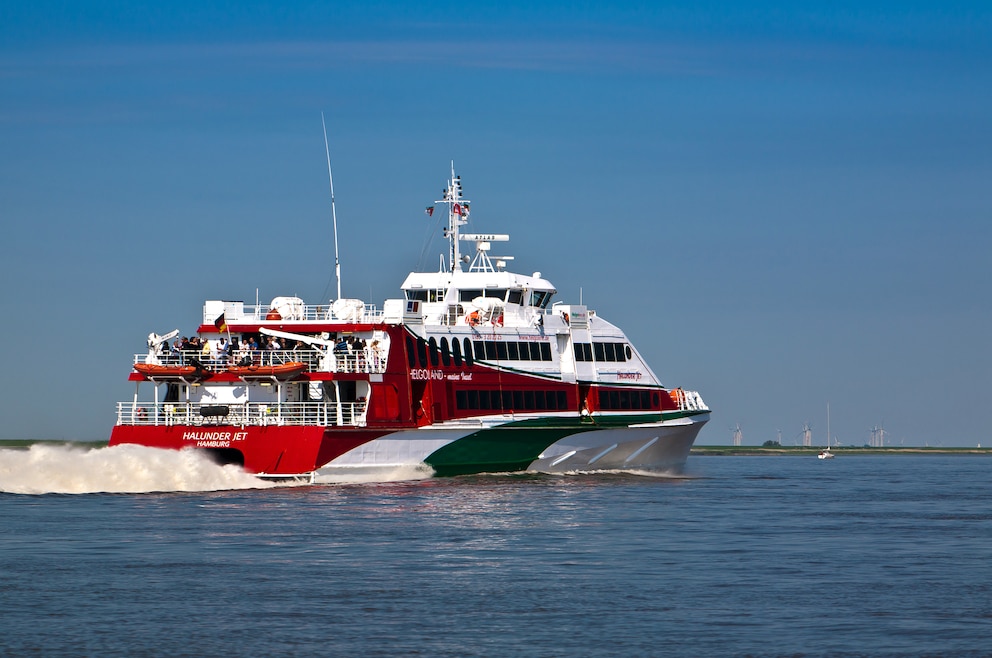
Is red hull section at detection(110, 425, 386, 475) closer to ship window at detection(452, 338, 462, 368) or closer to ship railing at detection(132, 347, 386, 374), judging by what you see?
ship railing at detection(132, 347, 386, 374)

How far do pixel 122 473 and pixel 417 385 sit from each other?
8.45m

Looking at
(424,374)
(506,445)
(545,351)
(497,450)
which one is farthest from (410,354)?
(545,351)

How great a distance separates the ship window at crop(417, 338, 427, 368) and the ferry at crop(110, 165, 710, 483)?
41mm

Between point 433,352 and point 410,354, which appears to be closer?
point 410,354

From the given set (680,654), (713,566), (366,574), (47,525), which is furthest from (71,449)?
(680,654)

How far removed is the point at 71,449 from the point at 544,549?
59.2ft

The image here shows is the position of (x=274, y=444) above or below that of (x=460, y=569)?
above

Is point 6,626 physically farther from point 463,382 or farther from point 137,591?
point 463,382

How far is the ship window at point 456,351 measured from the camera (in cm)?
4306

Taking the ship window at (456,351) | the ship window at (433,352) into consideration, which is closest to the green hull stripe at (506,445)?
the ship window at (456,351)

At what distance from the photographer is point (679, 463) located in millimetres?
50594

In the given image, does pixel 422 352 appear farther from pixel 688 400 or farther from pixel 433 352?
pixel 688 400

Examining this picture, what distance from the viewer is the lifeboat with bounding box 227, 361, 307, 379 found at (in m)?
39.0

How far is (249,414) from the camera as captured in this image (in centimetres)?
3991
